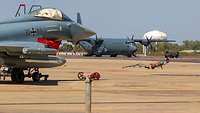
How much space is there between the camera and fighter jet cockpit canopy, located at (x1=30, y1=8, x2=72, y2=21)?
92.0 feet

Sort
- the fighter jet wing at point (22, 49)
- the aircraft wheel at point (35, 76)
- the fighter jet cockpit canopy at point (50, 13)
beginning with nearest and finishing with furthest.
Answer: the fighter jet wing at point (22, 49) < the fighter jet cockpit canopy at point (50, 13) < the aircraft wheel at point (35, 76)

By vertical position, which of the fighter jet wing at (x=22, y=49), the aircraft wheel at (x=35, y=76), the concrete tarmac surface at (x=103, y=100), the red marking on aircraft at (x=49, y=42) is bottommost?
the concrete tarmac surface at (x=103, y=100)

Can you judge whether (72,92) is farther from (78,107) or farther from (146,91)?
(78,107)

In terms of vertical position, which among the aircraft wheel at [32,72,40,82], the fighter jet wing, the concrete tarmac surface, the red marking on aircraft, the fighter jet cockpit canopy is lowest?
the concrete tarmac surface

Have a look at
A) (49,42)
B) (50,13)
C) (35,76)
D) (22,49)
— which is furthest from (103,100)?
(50,13)

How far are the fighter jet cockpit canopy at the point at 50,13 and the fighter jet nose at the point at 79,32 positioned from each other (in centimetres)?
56

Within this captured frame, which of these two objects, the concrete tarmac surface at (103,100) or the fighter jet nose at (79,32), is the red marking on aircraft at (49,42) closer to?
the fighter jet nose at (79,32)

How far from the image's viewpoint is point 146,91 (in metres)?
23.8

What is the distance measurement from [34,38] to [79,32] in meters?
2.50

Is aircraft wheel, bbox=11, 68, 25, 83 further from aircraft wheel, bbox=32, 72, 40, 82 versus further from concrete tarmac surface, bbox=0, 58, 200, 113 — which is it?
concrete tarmac surface, bbox=0, 58, 200, 113

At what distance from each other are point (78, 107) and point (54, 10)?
12004mm

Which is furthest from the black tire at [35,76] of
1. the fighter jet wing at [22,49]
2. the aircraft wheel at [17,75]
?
the fighter jet wing at [22,49]

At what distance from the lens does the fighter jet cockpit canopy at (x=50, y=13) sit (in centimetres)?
2805

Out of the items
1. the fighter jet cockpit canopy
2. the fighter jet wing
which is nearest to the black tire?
the fighter jet wing
